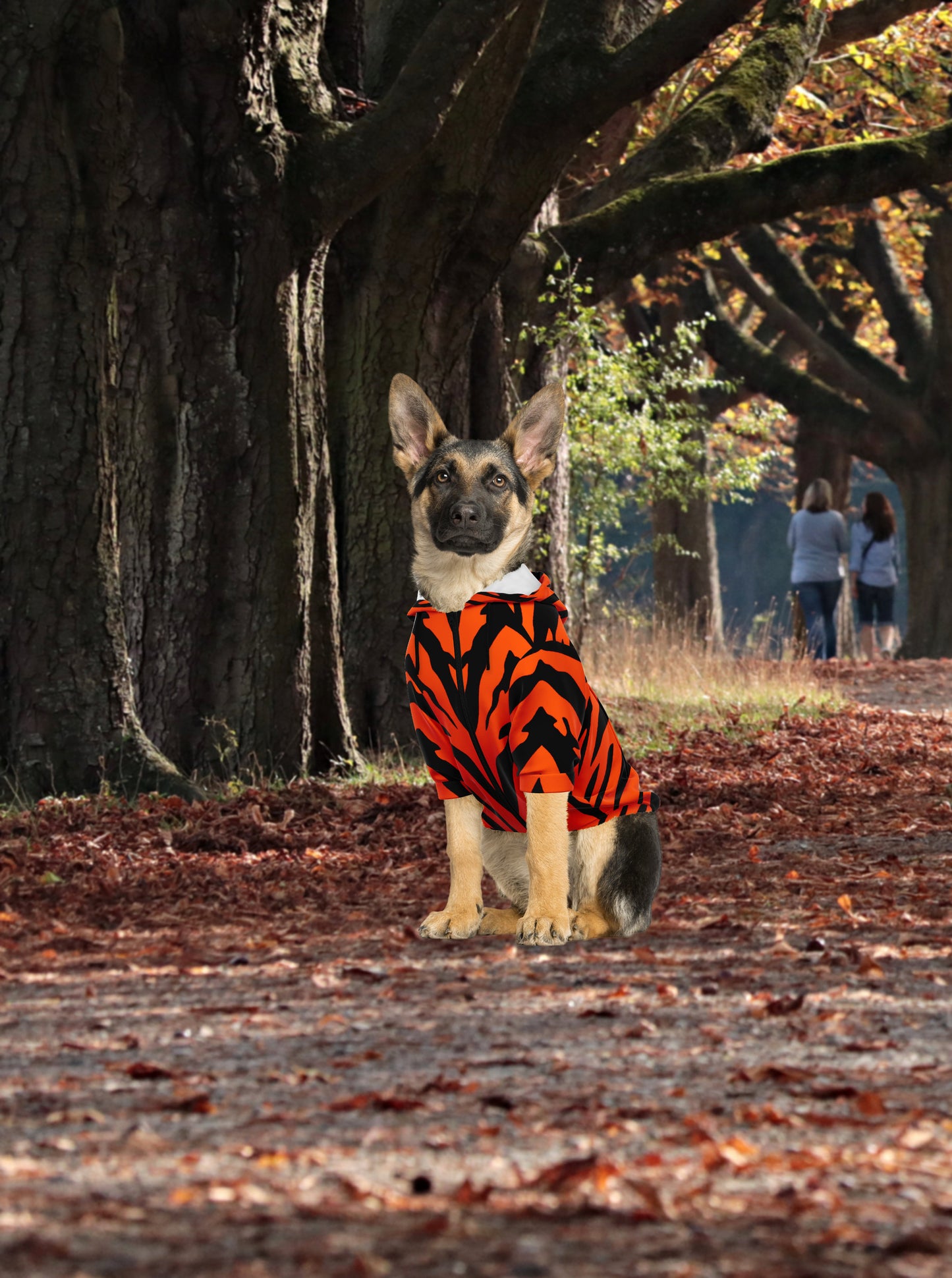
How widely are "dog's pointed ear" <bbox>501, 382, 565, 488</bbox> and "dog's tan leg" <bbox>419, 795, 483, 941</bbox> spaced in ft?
3.96

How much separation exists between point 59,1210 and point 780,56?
39.1 ft

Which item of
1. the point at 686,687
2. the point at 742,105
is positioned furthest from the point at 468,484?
the point at 686,687

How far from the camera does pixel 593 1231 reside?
9.05 feet

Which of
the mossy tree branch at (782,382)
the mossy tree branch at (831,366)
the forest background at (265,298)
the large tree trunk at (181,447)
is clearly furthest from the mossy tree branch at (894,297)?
the large tree trunk at (181,447)

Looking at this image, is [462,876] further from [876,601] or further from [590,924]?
[876,601]

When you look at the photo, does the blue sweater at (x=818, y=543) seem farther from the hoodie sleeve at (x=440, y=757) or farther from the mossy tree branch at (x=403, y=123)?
the hoodie sleeve at (x=440, y=757)

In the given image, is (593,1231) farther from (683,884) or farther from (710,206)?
(710,206)

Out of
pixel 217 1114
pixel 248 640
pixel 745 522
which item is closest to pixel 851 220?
pixel 248 640

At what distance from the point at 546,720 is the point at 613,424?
1149cm

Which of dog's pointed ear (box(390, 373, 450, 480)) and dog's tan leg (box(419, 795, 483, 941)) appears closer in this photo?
dog's tan leg (box(419, 795, 483, 941))

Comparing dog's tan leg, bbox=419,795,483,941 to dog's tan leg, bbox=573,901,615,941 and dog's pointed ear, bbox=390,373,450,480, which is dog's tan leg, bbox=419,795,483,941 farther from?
dog's pointed ear, bbox=390,373,450,480

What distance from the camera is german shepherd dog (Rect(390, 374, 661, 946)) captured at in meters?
5.28

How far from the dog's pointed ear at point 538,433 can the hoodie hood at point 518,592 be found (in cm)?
39

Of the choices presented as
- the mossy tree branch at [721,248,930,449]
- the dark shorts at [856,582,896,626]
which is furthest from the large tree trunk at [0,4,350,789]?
the mossy tree branch at [721,248,930,449]
